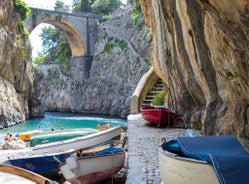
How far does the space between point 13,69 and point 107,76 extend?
14.4 meters

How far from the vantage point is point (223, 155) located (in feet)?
12.4

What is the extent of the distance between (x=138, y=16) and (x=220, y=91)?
3636cm

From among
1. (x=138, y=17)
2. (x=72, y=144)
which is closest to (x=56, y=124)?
(x=138, y=17)

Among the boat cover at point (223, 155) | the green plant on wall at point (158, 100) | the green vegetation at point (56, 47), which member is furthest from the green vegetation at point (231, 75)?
the green vegetation at point (56, 47)

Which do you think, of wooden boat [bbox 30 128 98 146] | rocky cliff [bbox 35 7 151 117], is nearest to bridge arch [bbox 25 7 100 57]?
rocky cliff [bbox 35 7 151 117]

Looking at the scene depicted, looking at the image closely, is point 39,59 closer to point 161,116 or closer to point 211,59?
point 161,116

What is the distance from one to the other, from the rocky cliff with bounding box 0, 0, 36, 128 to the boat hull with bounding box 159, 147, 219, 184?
85.2 ft

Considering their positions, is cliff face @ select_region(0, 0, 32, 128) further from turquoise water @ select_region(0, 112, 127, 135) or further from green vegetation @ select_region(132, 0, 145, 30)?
green vegetation @ select_region(132, 0, 145, 30)

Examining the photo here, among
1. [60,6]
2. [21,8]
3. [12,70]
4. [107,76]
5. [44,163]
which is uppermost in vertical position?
[60,6]

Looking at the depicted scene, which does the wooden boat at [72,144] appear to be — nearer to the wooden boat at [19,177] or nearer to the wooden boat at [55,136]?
the wooden boat at [55,136]

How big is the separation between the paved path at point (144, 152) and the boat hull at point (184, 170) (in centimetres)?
167

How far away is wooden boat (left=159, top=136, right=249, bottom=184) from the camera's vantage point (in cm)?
363

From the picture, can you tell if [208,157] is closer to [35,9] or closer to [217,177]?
[217,177]

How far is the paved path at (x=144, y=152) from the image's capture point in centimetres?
636
